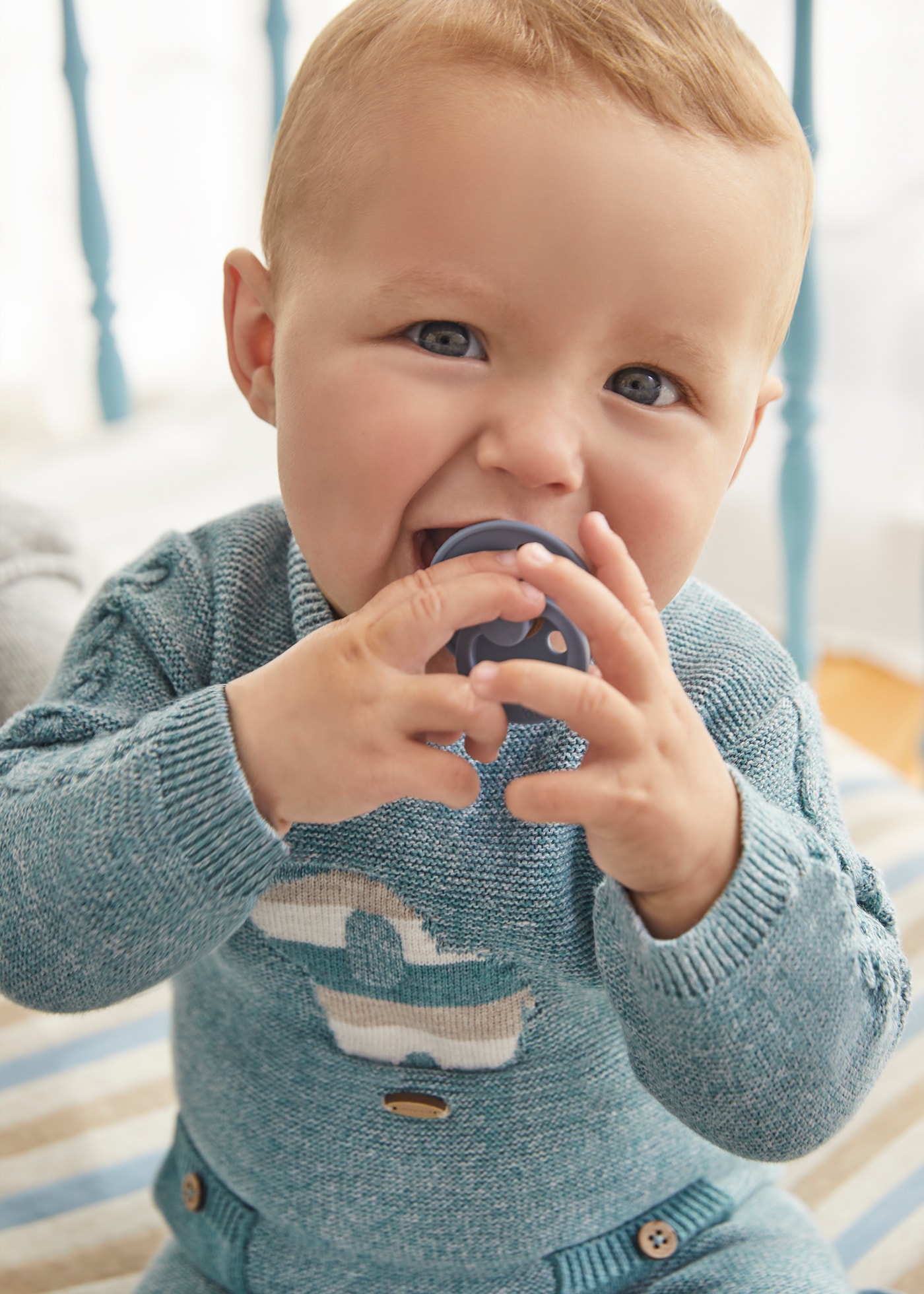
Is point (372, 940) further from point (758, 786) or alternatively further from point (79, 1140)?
point (79, 1140)

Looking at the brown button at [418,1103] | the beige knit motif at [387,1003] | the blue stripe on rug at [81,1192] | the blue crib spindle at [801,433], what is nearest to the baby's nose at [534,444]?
the beige knit motif at [387,1003]

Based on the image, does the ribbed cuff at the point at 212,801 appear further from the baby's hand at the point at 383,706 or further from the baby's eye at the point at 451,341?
the baby's eye at the point at 451,341

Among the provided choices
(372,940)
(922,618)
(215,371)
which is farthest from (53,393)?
(372,940)

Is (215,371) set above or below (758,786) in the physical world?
below

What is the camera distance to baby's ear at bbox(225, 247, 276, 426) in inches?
25.0

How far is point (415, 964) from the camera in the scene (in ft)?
2.15

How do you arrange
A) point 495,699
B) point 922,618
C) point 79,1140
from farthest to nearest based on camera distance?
point 922,618
point 79,1140
point 495,699

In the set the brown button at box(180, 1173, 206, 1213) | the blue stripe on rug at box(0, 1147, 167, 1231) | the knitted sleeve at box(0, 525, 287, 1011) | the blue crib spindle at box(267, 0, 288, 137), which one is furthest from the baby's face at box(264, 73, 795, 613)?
the blue crib spindle at box(267, 0, 288, 137)

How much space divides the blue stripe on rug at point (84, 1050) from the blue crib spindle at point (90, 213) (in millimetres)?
905

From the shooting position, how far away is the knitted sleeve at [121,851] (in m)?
0.55

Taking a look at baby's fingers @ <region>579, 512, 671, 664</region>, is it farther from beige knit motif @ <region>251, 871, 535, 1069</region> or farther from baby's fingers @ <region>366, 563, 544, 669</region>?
beige knit motif @ <region>251, 871, 535, 1069</region>

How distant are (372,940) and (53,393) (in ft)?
4.45

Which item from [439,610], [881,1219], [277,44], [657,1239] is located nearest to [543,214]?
[439,610]

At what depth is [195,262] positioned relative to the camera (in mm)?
1893
